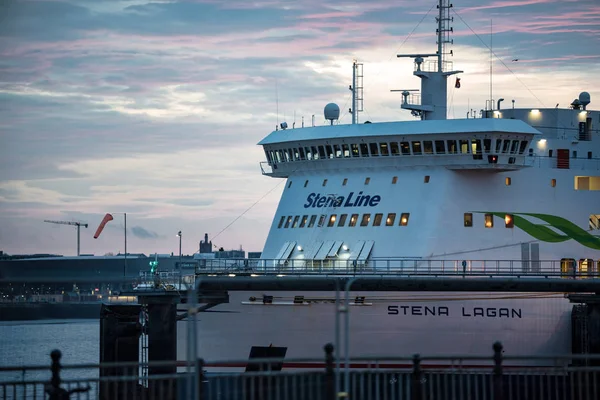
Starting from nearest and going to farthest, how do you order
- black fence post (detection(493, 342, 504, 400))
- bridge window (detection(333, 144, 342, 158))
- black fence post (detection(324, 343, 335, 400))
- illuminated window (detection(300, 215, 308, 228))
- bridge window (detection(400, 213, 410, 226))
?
black fence post (detection(324, 343, 335, 400)) → black fence post (detection(493, 342, 504, 400)) → bridge window (detection(400, 213, 410, 226)) → bridge window (detection(333, 144, 342, 158)) → illuminated window (detection(300, 215, 308, 228))

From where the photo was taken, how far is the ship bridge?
134 ft

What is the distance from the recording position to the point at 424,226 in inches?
1587

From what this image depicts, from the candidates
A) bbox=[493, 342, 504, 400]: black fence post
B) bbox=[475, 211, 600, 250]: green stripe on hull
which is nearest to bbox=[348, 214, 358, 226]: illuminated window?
bbox=[475, 211, 600, 250]: green stripe on hull

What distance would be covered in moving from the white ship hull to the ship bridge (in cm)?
565

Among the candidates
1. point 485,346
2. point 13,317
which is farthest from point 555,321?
point 13,317

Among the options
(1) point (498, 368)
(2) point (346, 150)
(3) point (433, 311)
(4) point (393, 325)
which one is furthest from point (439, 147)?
(1) point (498, 368)

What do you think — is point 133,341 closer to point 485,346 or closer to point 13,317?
point 485,346

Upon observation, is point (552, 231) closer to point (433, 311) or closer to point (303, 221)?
point (433, 311)

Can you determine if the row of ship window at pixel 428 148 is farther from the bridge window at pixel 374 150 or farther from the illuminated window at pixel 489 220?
the illuminated window at pixel 489 220

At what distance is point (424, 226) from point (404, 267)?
202 centimetres

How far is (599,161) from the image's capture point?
4500 centimetres

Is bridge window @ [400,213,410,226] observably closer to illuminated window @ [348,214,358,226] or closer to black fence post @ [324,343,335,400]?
illuminated window @ [348,214,358,226]

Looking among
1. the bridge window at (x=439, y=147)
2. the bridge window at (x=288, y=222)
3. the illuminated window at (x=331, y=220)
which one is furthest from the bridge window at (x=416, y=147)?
the bridge window at (x=288, y=222)

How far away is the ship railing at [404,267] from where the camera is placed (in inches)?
1496
